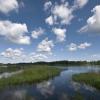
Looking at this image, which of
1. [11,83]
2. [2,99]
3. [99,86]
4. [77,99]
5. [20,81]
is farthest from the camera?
[20,81]

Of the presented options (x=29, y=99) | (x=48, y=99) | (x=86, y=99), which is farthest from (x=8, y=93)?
(x=86, y=99)

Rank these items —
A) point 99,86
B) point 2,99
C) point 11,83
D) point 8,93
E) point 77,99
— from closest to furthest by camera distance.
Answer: point 77,99, point 2,99, point 8,93, point 99,86, point 11,83

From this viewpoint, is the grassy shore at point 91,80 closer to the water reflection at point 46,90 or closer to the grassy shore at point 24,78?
the water reflection at point 46,90

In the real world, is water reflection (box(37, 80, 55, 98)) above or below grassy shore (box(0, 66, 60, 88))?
below

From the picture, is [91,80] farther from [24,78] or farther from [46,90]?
[24,78]

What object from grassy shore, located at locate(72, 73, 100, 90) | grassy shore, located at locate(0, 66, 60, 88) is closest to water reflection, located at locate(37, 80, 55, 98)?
grassy shore, located at locate(0, 66, 60, 88)

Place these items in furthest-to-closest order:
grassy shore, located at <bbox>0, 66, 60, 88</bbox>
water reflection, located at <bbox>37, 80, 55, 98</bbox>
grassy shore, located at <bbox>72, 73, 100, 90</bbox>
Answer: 1. grassy shore, located at <bbox>0, 66, 60, 88</bbox>
2. grassy shore, located at <bbox>72, 73, 100, 90</bbox>
3. water reflection, located at <bbox>37, 80, 55, 98</bbox>

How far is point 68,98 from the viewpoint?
29188mm

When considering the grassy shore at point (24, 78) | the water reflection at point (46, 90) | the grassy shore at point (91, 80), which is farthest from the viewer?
→ the grassy shore at point (24, 78)

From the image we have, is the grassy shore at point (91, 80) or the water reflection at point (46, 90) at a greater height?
the grassy shore at point (91, 80)

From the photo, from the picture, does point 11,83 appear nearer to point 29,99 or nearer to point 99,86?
point 29,99

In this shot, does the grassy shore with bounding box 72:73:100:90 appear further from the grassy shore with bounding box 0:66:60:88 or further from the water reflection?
the grassy shore with bounding box 0:66:60:88

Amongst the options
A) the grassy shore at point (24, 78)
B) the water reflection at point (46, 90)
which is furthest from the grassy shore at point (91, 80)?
the grassy shore at point (24, 78)

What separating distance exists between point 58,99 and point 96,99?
6189 mm
